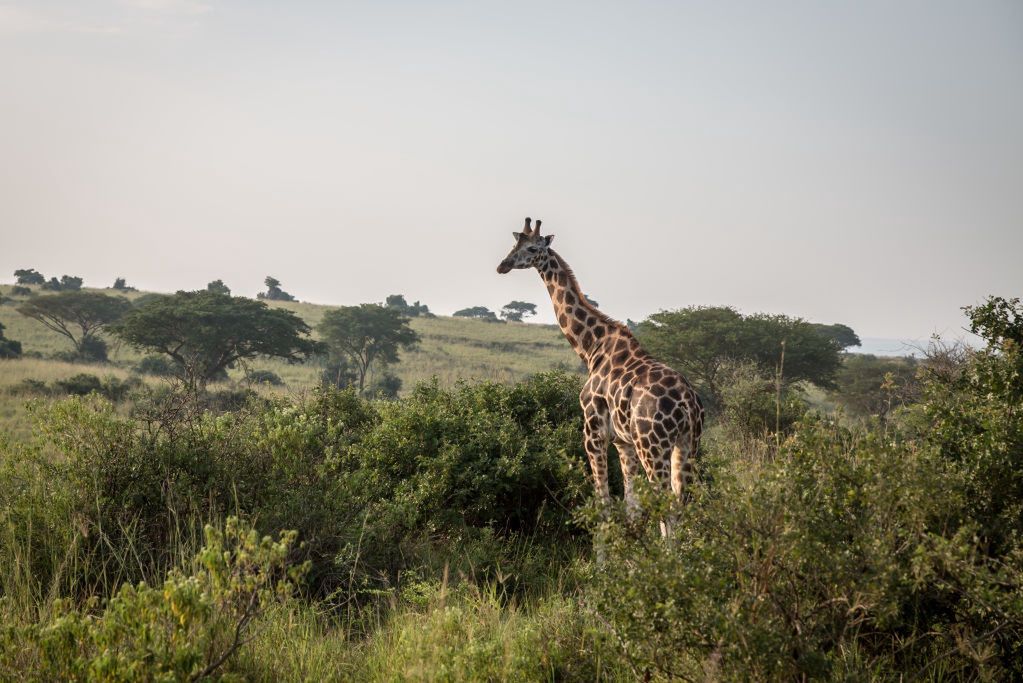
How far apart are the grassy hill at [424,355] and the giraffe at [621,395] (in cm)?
2125

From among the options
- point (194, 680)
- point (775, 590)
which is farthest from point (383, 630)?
point (775, 590)

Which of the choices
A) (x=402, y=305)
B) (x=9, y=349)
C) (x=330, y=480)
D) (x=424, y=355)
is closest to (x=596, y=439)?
(x=330, y=480)

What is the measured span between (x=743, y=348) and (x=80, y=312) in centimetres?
3082

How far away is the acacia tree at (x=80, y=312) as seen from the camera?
139 ft

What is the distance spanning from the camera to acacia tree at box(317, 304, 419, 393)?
40.2 metres

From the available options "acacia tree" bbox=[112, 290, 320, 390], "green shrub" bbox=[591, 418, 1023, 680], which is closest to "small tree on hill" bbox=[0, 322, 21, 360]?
"acacia tree" bbox=[112, 290, 320, 390]

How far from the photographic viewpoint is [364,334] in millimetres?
40219

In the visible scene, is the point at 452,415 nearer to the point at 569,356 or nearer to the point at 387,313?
the point at 387,313

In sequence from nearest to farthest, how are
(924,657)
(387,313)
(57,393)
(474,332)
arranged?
1. (924,657)
2. (57,393)
3. (387,313)
4. (474,332)

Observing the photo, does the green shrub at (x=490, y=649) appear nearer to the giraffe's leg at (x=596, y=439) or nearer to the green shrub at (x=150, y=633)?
the green shrub at (x=150, y=633)

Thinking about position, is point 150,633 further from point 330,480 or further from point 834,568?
point 330,480

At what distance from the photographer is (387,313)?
4116 centimetres

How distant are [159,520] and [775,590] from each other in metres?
4.43

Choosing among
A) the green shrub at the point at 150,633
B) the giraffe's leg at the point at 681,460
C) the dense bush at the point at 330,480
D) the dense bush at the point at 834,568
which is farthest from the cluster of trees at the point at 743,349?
the green shrub at the point at 150,633
